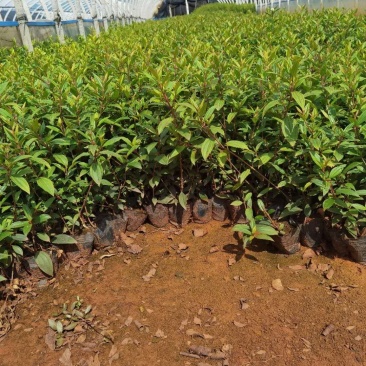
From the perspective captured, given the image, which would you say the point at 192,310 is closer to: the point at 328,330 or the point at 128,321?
the point at 128,321

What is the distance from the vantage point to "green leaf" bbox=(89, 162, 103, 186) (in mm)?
2715

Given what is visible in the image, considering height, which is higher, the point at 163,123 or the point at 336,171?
the point at 163,123

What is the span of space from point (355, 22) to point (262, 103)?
Answer: 129 inches

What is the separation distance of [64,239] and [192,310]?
1.00m

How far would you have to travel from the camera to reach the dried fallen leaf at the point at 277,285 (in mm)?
2646

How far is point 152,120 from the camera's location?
2.99 metres

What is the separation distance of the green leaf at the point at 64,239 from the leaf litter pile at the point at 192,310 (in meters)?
0.20

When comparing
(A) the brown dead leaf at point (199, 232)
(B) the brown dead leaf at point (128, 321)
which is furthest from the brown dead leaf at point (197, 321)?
(A) the brown dead leaf at point (199, 232)

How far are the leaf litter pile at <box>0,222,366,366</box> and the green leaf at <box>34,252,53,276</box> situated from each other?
143 millimetres

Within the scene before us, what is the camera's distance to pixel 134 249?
3.14m

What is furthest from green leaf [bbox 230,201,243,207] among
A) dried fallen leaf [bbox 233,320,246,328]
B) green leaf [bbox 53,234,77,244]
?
green leaf [bbox 53,234,77,244]

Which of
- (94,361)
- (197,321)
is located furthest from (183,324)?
(94,361)

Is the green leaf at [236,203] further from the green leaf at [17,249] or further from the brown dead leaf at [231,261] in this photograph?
the green leaf at [17,249]

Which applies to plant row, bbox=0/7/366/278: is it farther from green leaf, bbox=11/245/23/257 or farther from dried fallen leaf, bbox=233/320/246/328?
dried fallen leaf, bbox=233/320/246/328
